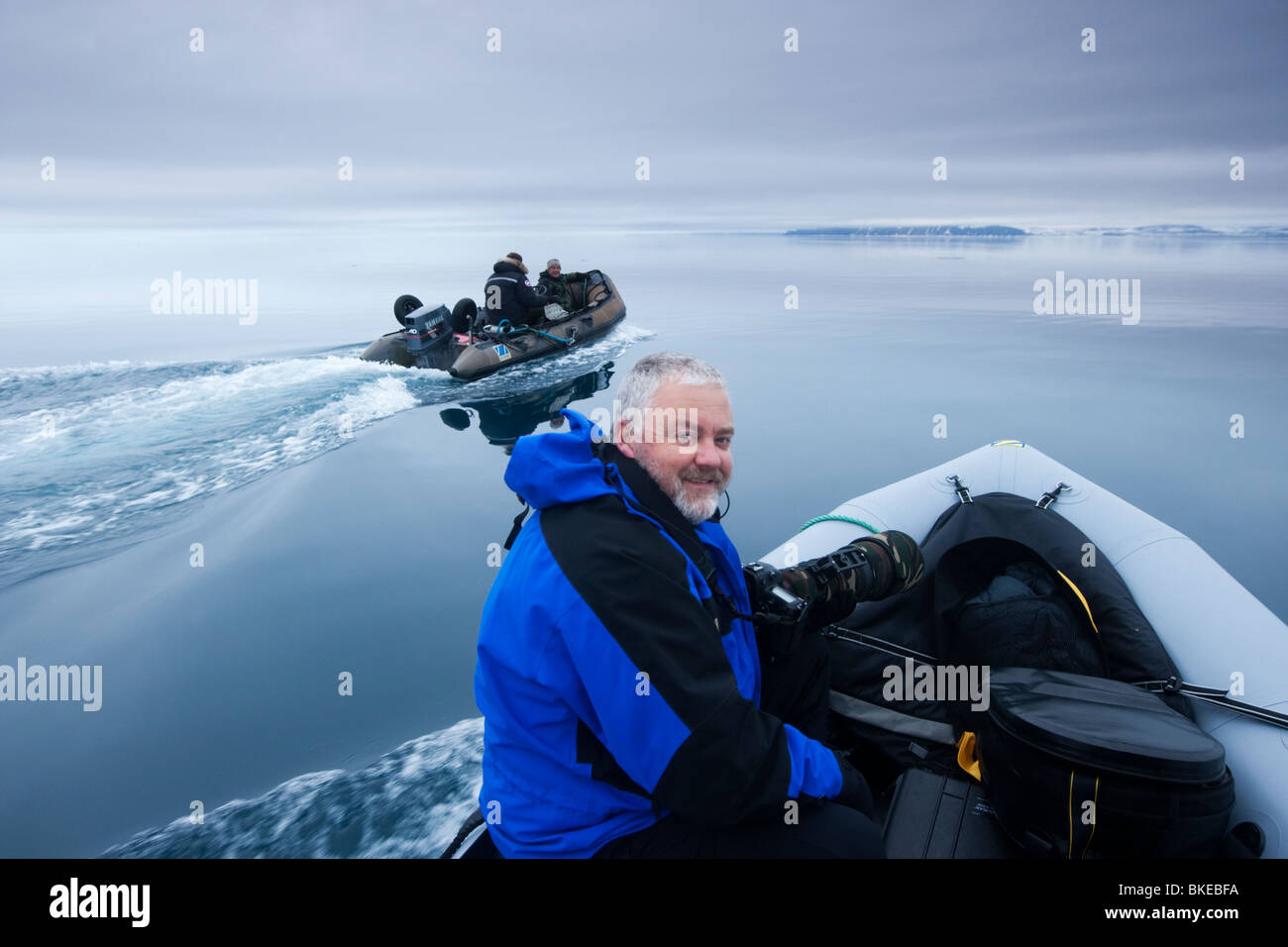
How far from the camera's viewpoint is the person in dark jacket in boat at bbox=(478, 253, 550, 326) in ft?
33.4

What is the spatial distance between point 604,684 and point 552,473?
0.44 m

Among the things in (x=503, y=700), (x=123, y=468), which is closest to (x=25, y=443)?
(x=123, y=468)

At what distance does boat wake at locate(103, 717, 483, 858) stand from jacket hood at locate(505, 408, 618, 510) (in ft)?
5.66

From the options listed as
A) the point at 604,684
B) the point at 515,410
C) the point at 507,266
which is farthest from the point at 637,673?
the point at 507,266

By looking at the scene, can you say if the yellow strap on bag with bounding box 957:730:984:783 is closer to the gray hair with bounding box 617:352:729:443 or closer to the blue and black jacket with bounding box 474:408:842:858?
the blue and black jacket with bounding box 474:408:842:858

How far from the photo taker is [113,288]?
34.2m

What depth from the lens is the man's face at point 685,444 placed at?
1.59m

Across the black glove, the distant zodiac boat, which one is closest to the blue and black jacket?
the black glove

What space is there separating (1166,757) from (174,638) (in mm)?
4641

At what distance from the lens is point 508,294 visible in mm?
10258

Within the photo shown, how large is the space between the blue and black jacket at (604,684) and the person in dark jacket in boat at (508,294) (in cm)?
932

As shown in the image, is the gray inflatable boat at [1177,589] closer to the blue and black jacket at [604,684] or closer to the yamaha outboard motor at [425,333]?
the blue and black jacket at [604,684]

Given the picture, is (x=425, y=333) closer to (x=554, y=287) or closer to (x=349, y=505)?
(x=554, y=287)
